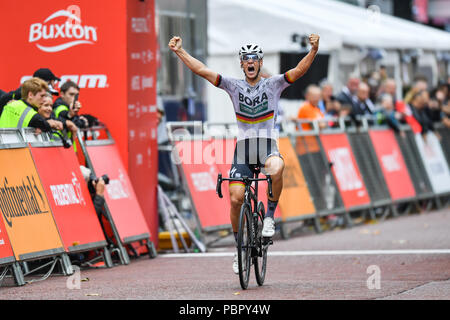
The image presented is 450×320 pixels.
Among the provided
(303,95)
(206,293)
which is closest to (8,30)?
(206,293)

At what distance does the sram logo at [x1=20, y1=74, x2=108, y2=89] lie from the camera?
49.3 feet

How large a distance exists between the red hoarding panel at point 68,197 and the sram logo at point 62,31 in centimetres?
→ 191

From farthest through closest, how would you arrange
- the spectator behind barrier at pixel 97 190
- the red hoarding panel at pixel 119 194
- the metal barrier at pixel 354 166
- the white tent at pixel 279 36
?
the white tent at pixel 279 36, the metal barrier at pixel 354 166, the red hoarding panel at pixel 119 194, the spectator behind barrier at pixel 97 190

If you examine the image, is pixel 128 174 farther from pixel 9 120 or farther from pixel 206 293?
pixel 206 293

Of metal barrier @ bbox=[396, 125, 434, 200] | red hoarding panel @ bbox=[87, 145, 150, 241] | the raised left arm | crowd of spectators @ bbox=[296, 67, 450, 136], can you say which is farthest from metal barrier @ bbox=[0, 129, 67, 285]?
metal barrier @ bbox=[396, 125, 434, 200]

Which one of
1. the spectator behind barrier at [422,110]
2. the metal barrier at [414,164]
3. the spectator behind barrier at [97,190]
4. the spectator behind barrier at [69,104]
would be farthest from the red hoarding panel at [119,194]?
the spectator behind barrier at [422,110]

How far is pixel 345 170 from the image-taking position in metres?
19.7

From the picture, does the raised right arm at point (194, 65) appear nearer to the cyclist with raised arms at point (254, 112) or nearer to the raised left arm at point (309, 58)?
the cyclist with raised arms at point (254, 112)

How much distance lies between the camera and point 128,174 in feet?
50.5

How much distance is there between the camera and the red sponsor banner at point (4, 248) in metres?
11.5

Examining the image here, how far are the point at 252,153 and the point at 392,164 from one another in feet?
34.3

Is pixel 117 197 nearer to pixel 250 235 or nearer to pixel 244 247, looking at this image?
pixel 250 235

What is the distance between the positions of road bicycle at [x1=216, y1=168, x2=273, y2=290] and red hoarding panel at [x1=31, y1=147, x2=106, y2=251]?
2578mm
